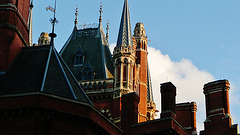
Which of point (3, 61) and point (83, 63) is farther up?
point (83, 63)

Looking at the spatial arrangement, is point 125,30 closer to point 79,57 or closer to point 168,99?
point 79,57

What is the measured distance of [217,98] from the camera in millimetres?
33312

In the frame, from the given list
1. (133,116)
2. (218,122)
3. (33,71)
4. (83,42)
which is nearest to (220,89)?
(218,122)

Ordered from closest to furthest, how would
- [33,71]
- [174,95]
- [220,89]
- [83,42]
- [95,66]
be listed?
[33,71] → [174,95] → [220,89] → [95,66] → [83,42]

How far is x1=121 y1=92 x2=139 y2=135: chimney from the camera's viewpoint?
3079 cm

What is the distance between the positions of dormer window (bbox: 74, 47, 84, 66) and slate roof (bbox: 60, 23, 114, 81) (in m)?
0.31

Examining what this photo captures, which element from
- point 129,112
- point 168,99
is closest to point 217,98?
point 168,99

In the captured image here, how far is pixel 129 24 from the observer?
5631 centimetres

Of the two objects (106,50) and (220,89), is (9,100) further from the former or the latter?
(106,50)

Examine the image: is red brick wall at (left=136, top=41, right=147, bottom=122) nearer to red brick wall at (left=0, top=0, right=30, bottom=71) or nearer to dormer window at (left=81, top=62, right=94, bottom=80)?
dormer window at (left=81, top=62, right=94, bottom=80)

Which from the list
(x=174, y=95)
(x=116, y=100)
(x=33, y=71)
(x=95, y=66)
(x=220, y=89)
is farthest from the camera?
(x=95, y=66)

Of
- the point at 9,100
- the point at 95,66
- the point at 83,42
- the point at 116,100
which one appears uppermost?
the point at 83,42

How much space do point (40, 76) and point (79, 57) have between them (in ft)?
90.7

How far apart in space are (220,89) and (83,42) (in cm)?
2657
